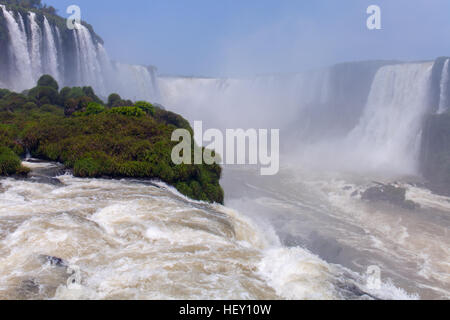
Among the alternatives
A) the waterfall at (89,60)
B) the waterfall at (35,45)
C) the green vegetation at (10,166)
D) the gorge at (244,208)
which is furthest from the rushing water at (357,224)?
the waterfall at (89,60)

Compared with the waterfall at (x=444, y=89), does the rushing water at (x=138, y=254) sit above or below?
below

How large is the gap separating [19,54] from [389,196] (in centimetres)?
4032

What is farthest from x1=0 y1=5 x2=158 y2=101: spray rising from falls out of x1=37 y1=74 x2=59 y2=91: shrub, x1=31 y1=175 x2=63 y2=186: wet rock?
x1=31 y1=175 x2=63 y2=186: wet rock

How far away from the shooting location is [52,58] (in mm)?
38938

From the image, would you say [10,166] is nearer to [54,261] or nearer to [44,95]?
[54,261]

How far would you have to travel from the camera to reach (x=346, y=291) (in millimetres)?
4902

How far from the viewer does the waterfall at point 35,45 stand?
117 ft

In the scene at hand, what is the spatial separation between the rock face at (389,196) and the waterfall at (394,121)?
9859 millimetres

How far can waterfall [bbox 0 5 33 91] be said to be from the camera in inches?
1312

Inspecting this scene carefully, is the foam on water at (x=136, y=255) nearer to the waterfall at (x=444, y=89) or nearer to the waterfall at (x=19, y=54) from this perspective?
the waterfall at (x=19, y=54)

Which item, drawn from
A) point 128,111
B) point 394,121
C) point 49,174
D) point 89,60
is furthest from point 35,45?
point 394,121

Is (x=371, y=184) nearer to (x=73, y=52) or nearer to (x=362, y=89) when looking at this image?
(x=362, y=89)

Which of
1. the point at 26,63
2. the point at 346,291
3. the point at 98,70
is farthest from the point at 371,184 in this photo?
the point at 98,70

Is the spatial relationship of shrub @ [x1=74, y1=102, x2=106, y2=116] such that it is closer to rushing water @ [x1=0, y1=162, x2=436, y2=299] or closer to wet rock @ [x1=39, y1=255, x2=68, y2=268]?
rushing water @ [x1=0, y1=162, x2=436, y2=299]
